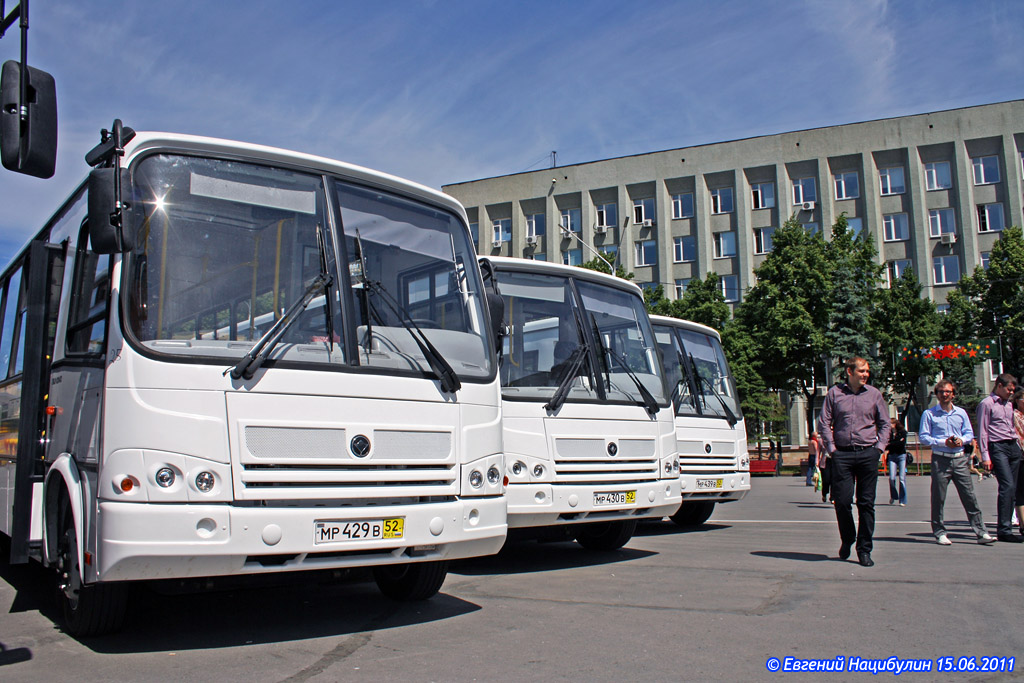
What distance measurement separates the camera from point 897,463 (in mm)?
15430

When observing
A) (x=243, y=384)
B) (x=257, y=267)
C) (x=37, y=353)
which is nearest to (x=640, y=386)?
(x=257, y=267)

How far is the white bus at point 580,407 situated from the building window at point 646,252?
48.6 metres

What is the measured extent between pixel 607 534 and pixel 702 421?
8.69ft

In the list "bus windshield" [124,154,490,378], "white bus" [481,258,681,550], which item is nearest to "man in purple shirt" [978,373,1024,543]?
"white bus" [481,258,681,550]

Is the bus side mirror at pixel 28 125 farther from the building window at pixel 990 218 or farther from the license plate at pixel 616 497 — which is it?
the building window at pixel 990 218

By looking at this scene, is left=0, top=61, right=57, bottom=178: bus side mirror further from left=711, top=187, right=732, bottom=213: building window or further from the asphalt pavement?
left=711, top=187, right=732, bottom=213: building window

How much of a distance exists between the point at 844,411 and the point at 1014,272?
3936 centimetres

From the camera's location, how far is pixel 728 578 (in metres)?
7.68

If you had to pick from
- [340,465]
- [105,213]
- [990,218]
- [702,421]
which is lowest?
[340,465]

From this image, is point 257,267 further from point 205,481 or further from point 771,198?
point 771,198

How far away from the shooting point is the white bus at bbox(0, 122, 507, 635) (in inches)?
192

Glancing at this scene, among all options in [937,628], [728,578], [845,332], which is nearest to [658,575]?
[728,578]

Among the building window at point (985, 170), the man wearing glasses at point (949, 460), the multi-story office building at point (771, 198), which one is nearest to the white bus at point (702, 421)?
the man wearing glasses at point (949, 460)

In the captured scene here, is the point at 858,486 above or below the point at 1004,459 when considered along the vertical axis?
below
